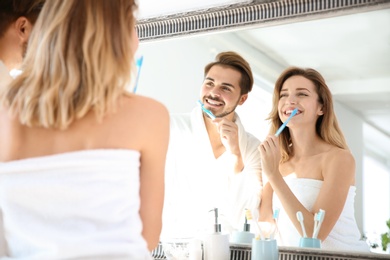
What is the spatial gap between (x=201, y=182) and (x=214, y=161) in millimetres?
82

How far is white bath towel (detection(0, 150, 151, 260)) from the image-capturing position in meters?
1.02

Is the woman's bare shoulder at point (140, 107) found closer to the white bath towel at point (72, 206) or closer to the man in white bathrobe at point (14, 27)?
the white bath towel at point (72, 206)

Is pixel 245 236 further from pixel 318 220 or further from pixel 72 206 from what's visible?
pixel 72 206

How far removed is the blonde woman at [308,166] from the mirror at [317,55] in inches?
1.1

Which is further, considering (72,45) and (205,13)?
(205,13)

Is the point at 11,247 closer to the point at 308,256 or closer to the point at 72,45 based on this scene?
the point at 72,45

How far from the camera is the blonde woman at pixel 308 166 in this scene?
1.65 meters

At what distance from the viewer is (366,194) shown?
1.63 m

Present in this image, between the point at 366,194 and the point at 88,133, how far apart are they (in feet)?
2.90

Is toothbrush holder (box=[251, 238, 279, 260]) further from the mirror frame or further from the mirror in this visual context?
the mirror frame

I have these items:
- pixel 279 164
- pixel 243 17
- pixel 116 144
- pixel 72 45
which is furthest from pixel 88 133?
pixel 243 17

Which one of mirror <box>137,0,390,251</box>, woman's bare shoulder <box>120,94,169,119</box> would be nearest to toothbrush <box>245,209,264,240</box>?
mirror <box>137,0,390,251</box>

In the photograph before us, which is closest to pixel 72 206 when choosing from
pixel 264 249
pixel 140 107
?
pixel 140 107

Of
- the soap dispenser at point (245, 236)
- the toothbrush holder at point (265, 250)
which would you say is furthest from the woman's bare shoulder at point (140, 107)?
the soap dispenser at point (245, 236)
